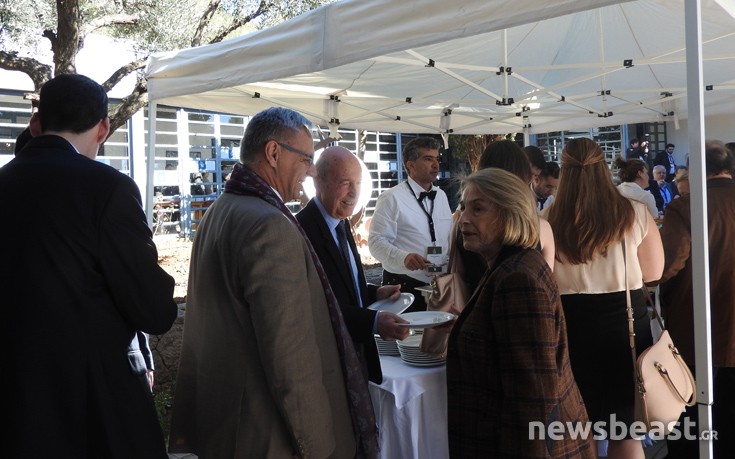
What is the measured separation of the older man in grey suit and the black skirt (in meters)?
1.17

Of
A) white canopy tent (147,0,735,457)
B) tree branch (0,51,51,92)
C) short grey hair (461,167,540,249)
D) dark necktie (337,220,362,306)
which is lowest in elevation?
dark necktie (337,220,362,306)

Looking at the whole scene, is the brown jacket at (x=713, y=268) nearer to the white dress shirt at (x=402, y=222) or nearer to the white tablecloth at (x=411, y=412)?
the white dress shirt at (x=402, y=222)

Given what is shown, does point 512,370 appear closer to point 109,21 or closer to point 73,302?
point 73,302

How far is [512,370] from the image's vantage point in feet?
5.66

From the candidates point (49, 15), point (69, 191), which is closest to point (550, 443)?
point (69, 191)

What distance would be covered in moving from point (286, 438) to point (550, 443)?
0.75 meters

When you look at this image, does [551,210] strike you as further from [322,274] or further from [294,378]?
[294,378]

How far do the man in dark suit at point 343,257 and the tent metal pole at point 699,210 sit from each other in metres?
1.14

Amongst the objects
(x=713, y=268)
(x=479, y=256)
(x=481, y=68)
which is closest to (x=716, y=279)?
(x=713, y=268)

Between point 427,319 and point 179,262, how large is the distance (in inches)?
381

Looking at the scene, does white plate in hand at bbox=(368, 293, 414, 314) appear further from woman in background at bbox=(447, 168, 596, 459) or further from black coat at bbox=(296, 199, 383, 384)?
woman in background at bbox=(447, 168, 596, 459)

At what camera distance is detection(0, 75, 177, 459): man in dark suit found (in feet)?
5.25

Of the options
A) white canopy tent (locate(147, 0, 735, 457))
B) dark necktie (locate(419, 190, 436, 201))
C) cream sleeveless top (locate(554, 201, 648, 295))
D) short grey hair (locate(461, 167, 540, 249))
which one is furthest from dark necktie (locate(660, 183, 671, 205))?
short grey hair (locate(461, 167, 540, 249))

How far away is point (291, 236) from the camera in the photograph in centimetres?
171
